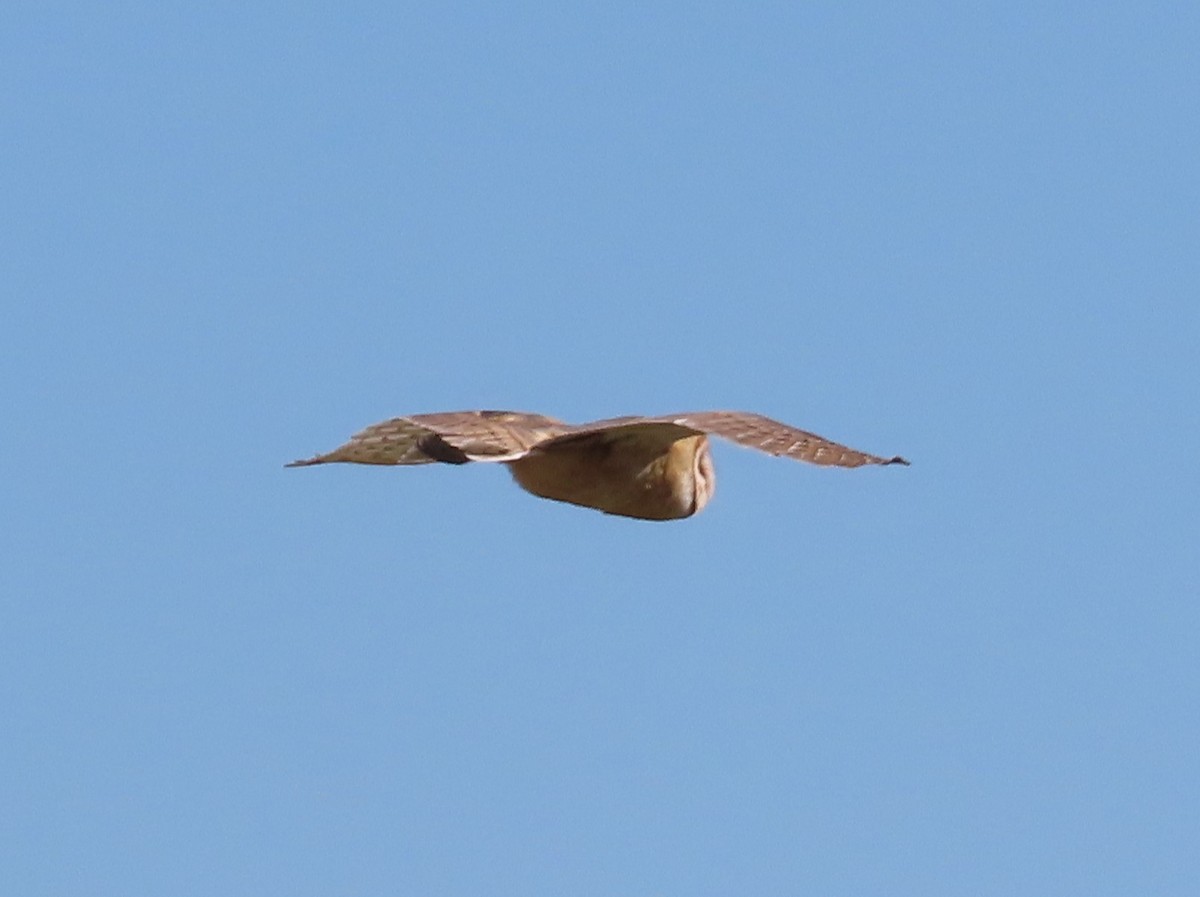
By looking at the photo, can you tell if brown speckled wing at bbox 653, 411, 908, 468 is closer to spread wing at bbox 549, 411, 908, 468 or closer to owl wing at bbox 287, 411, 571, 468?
spread wing at bbox 549, 411, 908, 468

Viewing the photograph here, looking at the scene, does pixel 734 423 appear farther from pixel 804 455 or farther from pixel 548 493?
pixel 548 493

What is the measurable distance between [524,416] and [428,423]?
0.92 metres

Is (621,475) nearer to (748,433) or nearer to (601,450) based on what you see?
(601,450)

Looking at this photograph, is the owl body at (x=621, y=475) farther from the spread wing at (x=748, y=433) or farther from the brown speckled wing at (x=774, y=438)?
the brown speckled wing at (x=774, y=438)

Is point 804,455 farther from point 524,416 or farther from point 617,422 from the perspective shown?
point 524,416

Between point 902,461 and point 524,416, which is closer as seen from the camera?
point 902,461

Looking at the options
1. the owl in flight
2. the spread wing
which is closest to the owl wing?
the owl in flight

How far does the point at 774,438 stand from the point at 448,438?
211 centimetres

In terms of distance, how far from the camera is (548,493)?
16.2 meters

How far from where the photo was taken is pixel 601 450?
1587cm

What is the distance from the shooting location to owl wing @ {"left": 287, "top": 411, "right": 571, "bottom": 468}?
15367mm

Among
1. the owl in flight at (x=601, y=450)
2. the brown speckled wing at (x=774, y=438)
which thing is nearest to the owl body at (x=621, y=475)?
the owl in flight at (x=601, y=450)

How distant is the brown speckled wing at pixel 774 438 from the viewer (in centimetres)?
1459

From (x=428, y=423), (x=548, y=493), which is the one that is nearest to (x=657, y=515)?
(x=548, y=493)
